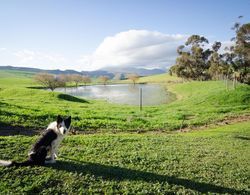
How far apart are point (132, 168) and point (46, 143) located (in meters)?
4.32

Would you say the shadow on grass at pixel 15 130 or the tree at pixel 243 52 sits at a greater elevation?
the tree at pixel 243 52

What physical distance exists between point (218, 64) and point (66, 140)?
361 ft

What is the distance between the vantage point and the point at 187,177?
42.8ft

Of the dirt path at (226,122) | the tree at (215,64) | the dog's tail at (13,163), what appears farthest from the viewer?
the tree at (215,64)

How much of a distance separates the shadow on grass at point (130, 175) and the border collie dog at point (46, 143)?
2.65ft

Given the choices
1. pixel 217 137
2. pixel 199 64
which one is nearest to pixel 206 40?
pixel 199 64

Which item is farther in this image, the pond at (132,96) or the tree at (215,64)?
the tree at (215,64)

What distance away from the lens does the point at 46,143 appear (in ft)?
37.3

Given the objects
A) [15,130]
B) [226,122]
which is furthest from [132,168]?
[226,122]

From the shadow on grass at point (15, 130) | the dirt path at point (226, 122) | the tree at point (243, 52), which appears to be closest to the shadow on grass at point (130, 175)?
the shadow on grass at point (15, 130)

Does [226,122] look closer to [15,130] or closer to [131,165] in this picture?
[131,165]

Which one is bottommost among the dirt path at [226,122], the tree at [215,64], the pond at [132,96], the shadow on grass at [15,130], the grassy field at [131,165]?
the pond at [132,96]

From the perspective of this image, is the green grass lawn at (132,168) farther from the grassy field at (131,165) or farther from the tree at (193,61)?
the tree at (193,61)

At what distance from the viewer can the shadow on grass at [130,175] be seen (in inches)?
474
